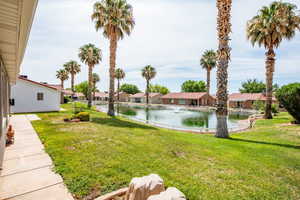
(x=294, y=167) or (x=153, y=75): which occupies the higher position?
(x=153, y=75)

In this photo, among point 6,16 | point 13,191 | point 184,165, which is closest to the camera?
point 6,16

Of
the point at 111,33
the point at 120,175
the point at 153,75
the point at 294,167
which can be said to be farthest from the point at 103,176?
the point at 153,75

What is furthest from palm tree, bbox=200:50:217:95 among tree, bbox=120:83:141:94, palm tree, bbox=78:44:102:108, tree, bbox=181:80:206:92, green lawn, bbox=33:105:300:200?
tree, bbox=120:83:141:94

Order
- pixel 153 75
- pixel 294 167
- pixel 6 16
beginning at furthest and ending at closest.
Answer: pixel 153 75 → pixel 294 167 → pixel 6 16

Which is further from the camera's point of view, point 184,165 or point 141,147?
point 141,147

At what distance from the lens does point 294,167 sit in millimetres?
5945

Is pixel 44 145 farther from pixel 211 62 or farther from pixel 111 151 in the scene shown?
pixel 211 62

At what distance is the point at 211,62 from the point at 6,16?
167ft

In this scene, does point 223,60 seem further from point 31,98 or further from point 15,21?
point 31,98

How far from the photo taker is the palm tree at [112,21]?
60.8ft

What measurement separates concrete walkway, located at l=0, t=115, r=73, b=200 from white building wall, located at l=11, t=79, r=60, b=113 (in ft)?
53.4

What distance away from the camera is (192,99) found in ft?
183

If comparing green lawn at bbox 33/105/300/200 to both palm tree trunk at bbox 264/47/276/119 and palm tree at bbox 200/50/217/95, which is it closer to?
palm tree trunk at bbox 264/47/276/119

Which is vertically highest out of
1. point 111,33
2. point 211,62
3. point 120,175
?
point 211,62
